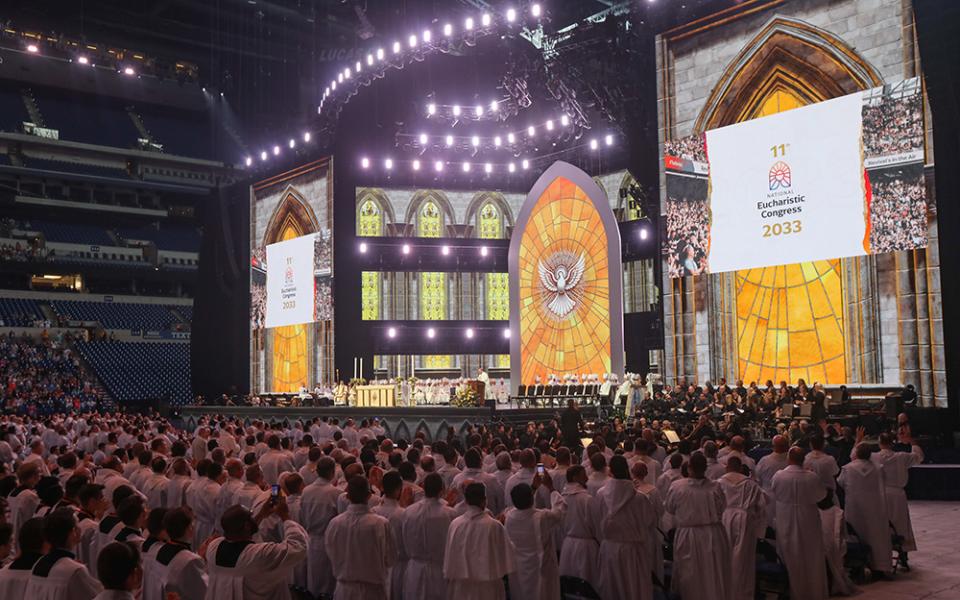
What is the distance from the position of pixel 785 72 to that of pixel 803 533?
54.4 ft

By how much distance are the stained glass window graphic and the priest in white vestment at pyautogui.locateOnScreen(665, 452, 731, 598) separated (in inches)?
573

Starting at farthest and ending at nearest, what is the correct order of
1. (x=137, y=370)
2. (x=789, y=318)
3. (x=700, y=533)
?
(x=137, y=370) → (x=789, y=318) → (x=700, y=533)

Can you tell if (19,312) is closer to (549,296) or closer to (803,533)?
(549,296)

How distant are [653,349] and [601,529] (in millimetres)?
24528

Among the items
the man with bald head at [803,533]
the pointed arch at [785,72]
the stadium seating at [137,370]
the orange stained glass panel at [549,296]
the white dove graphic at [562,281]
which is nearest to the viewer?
the man with bald head at [803,533]

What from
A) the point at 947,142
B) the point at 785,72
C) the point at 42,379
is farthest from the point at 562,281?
the point at 42,379

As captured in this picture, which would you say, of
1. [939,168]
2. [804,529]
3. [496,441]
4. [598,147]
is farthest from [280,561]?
[598,147]

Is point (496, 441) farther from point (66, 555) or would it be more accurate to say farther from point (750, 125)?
point (750, 125)

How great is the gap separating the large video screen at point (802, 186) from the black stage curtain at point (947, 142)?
2.21 feet

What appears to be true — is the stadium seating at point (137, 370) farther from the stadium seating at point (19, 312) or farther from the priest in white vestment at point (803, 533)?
the priest in white vestment at point (803, 533)

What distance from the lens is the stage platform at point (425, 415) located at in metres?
25.0

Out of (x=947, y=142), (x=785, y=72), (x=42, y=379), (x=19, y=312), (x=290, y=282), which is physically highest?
(x=785, y=72)

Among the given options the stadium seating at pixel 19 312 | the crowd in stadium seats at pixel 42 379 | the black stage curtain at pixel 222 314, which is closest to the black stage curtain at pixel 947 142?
the black stage curtain at pixel 222 314

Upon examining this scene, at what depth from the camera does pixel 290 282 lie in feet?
130
